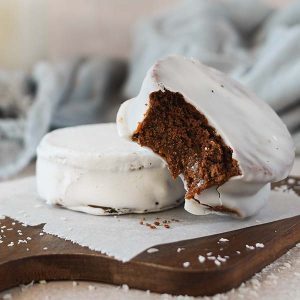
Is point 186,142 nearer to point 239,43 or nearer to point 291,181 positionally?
point 291,181

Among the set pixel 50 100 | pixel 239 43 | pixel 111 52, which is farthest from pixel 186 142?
pixel 111 52

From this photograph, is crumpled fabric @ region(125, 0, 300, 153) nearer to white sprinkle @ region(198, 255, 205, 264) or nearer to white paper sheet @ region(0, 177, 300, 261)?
white paper sheet @ region(0, 177, 300, 261)

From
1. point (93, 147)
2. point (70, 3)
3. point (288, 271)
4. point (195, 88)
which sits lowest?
point (288, 271)

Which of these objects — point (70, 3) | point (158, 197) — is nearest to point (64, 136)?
point (158, 197)

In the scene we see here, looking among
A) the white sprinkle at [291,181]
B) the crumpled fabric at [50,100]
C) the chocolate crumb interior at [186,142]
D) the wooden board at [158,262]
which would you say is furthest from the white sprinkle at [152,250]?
the crumpled fabric at [50,100]

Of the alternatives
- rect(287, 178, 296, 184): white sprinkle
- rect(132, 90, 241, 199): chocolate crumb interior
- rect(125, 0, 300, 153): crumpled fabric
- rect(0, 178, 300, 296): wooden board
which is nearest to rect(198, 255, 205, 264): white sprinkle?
rect(0, 178, 300, 296): wooden board

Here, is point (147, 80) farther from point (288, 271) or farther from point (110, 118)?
point (110, 118)
